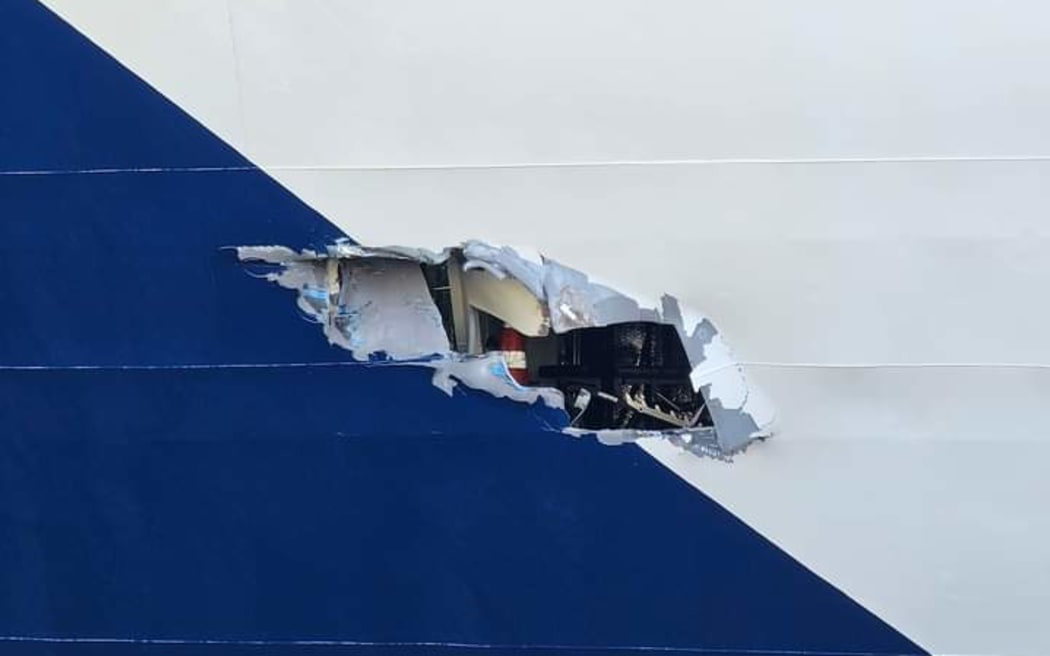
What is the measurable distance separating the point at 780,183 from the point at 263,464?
1.02m

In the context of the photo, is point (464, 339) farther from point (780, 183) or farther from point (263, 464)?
point (780, 183)

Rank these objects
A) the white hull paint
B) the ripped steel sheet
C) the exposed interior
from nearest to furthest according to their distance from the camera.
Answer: the white hull paint, the ripped steel sheet, the exposed interior

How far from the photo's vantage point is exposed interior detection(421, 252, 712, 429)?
189 cm

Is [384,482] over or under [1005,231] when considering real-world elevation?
under

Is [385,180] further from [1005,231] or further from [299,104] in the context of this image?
[1005,231]

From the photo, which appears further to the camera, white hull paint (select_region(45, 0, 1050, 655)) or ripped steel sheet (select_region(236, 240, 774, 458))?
ripped steel sheet (select_region(236, 240, 774, 458))

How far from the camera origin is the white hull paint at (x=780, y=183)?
1636 millimetres

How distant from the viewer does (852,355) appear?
1.75 m

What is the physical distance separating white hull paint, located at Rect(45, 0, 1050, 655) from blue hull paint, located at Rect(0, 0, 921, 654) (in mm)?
91

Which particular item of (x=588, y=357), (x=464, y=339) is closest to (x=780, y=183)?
(x=588, y=357)

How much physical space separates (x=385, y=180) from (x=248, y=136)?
240 millimetres

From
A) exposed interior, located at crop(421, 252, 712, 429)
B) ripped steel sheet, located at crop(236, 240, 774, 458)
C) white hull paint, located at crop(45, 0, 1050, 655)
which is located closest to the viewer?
white hull paint, located at crop(45, 0, 1050, 655)

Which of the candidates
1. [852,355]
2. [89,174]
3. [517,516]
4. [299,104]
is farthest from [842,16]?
[89,174]

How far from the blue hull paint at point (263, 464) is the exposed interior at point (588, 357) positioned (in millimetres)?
100
